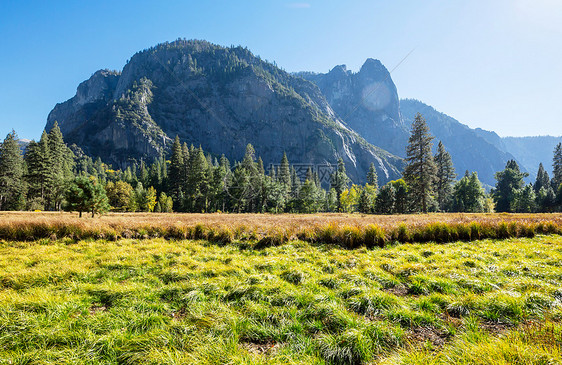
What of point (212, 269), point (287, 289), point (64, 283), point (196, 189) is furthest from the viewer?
point (196, 189)

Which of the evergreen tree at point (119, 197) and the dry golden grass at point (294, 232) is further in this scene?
the evergreen tree at point (119, 197)

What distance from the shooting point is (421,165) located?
110ft

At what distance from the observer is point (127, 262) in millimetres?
7086

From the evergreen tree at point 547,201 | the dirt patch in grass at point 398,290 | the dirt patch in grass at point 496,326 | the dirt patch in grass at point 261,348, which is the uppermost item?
the dirt patch in grass at point 261,348

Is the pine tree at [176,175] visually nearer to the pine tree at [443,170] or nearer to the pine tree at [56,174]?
the pine tree at [56,174]

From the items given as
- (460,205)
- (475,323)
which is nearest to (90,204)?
(475,323)

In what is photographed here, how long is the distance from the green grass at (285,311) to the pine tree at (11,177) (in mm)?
59043

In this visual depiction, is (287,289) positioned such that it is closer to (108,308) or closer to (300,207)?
(108,308)

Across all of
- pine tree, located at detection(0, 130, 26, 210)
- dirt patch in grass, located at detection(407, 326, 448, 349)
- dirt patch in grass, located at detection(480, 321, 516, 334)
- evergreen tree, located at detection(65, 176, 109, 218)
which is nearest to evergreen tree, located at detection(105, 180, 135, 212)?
pine tree, located at detection(0, 130, 26, 210)

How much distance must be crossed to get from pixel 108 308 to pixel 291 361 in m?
4.07

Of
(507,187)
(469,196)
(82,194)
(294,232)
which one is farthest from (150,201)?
(507,187)

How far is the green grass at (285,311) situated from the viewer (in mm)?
2818

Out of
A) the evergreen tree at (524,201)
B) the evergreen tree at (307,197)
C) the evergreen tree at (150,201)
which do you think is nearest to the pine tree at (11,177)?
the evergreen tree at (150,201)

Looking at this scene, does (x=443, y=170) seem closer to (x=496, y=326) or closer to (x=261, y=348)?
(x=496, y=326)
